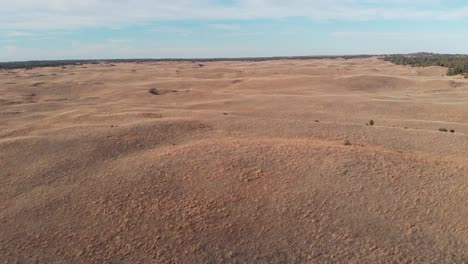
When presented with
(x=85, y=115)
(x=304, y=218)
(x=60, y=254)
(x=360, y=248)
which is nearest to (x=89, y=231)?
(x=60, y=254)

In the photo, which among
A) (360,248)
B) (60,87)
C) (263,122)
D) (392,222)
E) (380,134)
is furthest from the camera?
(60,87)

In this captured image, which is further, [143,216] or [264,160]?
Result: [264,160]

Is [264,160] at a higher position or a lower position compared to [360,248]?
higher

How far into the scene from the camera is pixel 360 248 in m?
17.5

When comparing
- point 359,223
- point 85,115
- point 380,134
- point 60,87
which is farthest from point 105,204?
point 60,87

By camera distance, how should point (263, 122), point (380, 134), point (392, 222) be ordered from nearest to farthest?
point (392, 222), point (380, 134), point (263, 122)

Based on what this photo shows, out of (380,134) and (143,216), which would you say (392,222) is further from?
(380,134)

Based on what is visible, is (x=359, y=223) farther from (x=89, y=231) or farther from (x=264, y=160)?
(x=89, y=231)

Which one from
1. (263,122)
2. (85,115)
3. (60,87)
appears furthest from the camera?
(60,87)

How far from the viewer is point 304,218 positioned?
64.1 feet

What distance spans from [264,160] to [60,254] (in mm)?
11475

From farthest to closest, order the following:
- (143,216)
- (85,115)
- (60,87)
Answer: (60,87) < (85,115) < (143,216)

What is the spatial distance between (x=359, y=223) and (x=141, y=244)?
9145mm

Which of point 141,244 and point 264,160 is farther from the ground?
point 264,160
